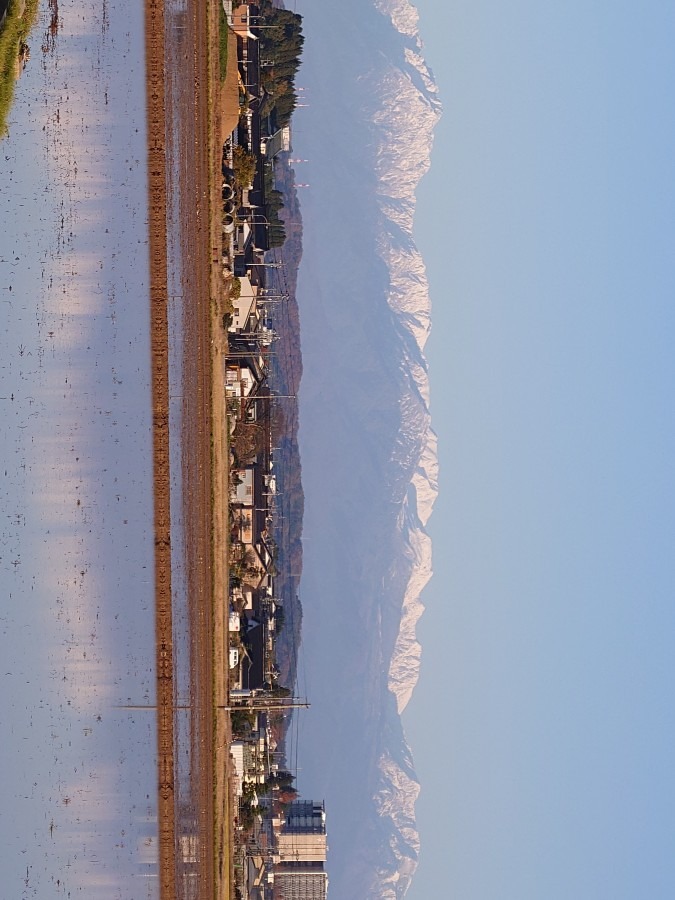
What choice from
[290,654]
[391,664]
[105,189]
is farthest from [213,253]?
[391,664]

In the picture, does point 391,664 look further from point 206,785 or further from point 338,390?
point 206,785

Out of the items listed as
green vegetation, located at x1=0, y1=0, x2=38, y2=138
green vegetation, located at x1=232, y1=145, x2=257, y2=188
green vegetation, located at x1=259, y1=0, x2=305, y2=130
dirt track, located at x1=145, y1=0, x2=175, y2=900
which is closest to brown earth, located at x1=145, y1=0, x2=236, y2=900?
dirt track, located at x1=145, y1=0, x2=175, y2=900

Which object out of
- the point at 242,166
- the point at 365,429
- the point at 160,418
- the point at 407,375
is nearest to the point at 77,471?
the point at 160,418

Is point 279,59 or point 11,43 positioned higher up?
point 279,59

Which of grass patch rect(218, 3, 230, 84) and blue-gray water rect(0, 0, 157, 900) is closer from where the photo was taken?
blue-gray water rect(0, 0, 157, 900)

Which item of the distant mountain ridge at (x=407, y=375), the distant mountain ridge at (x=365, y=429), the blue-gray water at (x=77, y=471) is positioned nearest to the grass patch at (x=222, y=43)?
the blue-gray water at (x=77, y=471)

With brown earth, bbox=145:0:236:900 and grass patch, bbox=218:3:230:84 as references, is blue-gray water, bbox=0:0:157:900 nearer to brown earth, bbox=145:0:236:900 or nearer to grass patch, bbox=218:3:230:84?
brown earth, bbox=145:0:236:900

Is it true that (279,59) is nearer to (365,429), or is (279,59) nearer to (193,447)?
(193,447)
